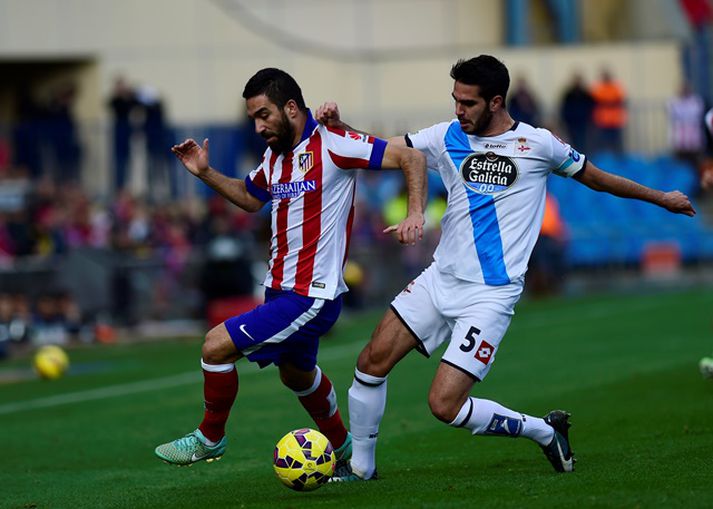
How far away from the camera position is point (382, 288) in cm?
2616

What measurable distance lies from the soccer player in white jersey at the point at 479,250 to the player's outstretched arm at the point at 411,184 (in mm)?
181

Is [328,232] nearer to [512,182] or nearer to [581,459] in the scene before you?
[512,182]

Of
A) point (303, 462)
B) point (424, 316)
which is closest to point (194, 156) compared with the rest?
point (424, 316)

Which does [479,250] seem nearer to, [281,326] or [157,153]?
[281,326]

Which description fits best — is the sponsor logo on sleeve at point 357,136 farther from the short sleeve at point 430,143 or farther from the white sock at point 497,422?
the white sock at point 497,422

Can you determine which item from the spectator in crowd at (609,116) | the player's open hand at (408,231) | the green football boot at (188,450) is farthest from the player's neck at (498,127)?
the spectator in crowd at (609,116)

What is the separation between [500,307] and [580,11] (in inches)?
1093

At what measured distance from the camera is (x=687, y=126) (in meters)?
29.7

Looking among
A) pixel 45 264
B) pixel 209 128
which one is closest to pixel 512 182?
pixel 45 264

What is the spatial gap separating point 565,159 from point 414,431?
3.60 metres

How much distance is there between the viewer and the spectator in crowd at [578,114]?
96.4 feet

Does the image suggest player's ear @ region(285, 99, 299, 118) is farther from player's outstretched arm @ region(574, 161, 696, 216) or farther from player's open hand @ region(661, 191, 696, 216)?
player's open hand @ region(661, 191, 696, 216)

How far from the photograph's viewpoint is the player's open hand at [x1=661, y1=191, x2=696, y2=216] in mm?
9180

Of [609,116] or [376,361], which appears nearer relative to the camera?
[376,361]
